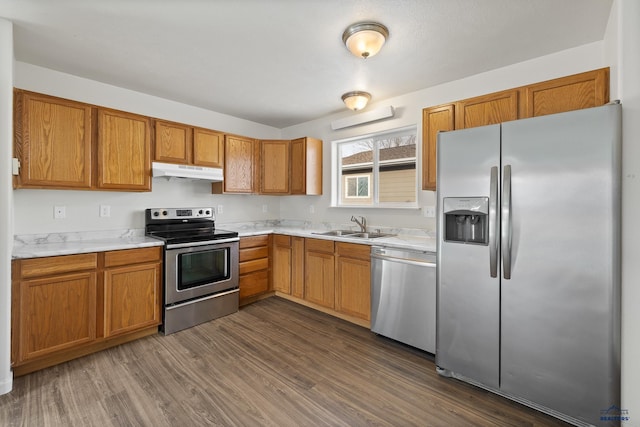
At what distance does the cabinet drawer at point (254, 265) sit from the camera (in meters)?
3.61

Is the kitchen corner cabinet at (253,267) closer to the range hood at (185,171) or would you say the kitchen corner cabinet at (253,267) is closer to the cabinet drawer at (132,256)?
the range hood at (185,171)

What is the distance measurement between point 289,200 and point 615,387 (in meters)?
3.98

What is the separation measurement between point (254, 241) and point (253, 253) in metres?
0.16

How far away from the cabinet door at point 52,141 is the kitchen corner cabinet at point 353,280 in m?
2.56

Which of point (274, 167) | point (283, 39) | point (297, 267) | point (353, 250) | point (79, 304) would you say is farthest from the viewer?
point (274, 167)

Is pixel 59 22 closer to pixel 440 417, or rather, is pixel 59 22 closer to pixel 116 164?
pixel 116 164

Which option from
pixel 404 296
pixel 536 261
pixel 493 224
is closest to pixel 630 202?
pixel 536 261

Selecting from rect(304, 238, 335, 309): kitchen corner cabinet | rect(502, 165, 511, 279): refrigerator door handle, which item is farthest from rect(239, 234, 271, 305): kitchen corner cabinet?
rect(502, 165, 511, 279): refrigerator door handle

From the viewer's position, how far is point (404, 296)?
2.58 metres

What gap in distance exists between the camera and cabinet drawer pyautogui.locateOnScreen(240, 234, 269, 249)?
3.62 metres

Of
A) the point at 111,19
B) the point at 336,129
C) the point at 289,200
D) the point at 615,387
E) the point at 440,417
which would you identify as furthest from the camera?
the point at 289,200

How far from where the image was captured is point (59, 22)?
79.4 inches

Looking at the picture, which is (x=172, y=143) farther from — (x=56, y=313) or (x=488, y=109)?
(x=488, y=109)

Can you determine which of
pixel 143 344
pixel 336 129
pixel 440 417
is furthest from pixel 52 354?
pixel 336 129
